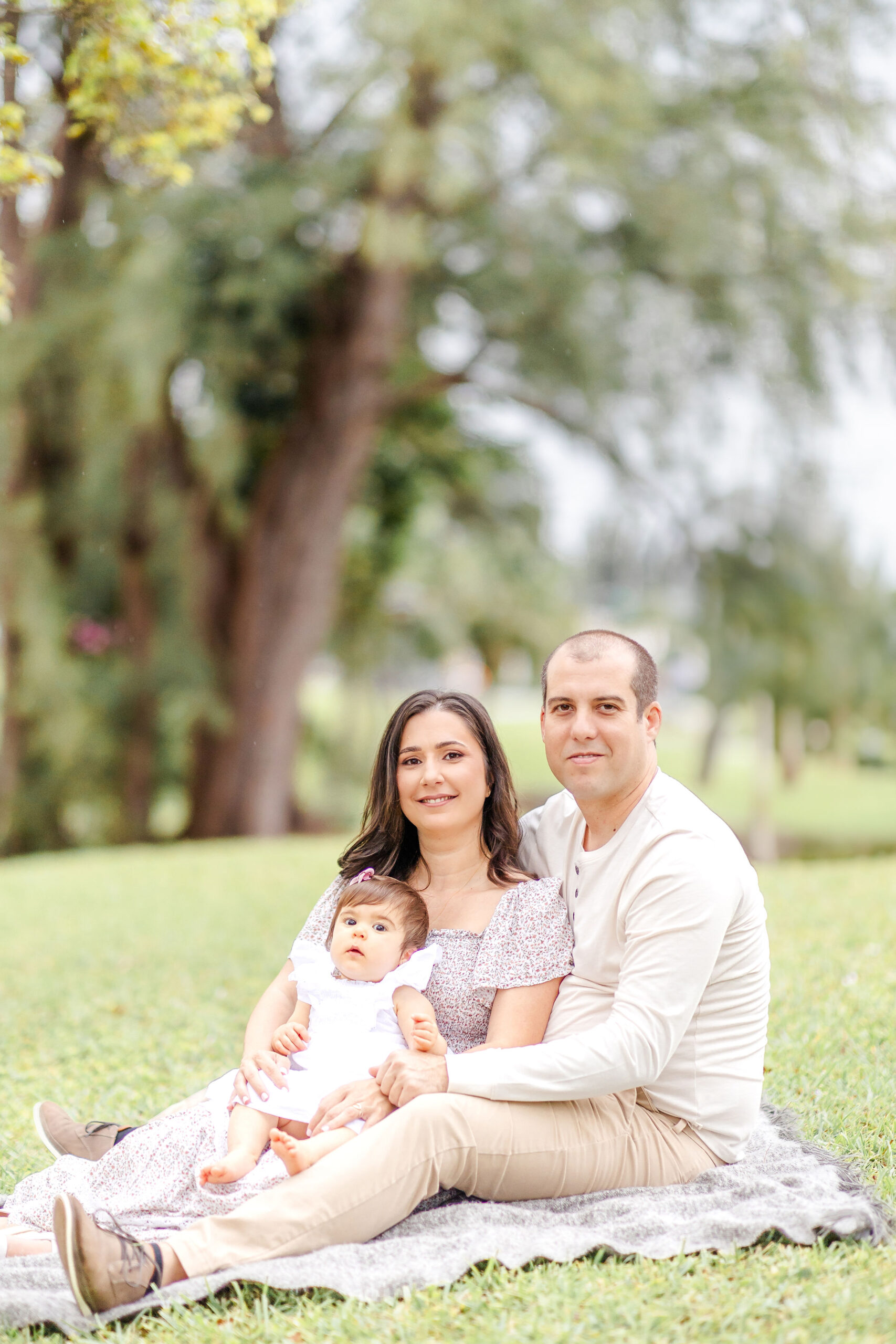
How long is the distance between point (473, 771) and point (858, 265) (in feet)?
26.6

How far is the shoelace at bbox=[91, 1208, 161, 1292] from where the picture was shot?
2285mm

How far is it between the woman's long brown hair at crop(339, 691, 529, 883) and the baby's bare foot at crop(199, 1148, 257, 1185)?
0.71 m

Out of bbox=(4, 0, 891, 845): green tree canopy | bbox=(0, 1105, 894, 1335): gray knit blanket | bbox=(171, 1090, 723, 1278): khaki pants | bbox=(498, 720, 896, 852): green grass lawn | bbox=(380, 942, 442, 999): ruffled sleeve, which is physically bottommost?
bbox=(498, 720, 896, 852): green grass lawn

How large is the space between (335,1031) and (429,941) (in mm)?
295

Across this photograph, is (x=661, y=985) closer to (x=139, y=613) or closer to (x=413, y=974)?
(x=413, y=974)

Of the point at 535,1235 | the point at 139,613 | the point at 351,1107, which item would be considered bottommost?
the point at 535,1235

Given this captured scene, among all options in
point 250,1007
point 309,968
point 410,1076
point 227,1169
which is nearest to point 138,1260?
point 227,1169

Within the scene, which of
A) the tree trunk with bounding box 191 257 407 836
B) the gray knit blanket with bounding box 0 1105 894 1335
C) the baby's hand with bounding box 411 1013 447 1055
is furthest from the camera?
the tree trunk with bounding box 191 257 407 836

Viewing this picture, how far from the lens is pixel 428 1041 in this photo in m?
2.54

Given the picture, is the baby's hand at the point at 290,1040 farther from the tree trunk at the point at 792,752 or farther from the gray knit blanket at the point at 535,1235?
the tree trunk at the point at 792,752

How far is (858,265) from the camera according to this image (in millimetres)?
9633

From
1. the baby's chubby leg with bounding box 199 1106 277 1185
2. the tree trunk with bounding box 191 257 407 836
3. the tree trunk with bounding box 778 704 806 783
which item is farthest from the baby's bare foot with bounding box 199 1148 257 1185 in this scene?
the tree trunk with bounding box 778 704 806 783

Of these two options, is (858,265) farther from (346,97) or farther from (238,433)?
(238,433)

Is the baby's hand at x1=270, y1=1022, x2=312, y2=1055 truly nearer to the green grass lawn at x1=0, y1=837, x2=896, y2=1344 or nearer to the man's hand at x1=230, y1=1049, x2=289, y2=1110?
the man's hand at x1=230, y1=1049, x2=289, y2=1110
